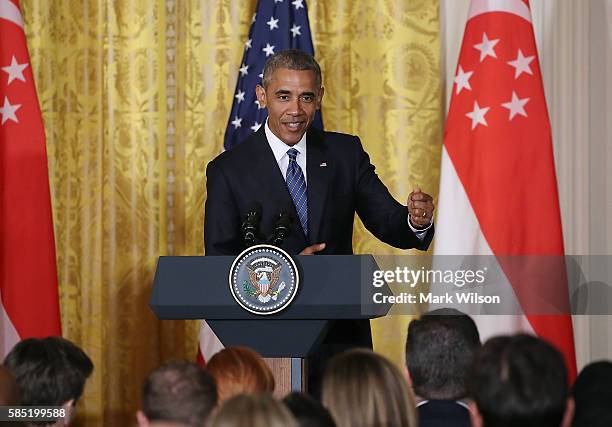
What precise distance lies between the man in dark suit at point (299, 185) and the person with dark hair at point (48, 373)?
3.40ft

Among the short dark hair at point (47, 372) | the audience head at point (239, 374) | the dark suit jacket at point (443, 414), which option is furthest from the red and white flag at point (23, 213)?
the dark suit jacket at point (443, 414)

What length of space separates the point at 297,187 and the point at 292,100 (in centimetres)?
34

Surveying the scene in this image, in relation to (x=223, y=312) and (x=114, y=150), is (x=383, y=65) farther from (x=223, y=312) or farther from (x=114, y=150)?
(x=223, y=312)

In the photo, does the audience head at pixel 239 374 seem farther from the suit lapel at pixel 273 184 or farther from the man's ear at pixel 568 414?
the suit lapel at pixel 273 184

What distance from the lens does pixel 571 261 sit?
6070mm

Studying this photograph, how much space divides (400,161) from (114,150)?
176 cm

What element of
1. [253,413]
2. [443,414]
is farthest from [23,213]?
[253,413]

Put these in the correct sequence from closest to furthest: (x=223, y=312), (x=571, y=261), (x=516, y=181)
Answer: (x=223, y=312) < (x=516, y=181) < (x=571, y=261)

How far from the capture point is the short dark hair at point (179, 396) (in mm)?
2502

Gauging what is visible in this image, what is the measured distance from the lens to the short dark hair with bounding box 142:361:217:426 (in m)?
2.50

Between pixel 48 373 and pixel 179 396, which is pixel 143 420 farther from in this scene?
pixel 48 373

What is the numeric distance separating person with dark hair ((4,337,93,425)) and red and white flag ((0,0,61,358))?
2.69 m

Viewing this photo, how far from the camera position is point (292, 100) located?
4.01 m

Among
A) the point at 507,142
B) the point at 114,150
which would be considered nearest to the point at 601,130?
the point at 507,142
